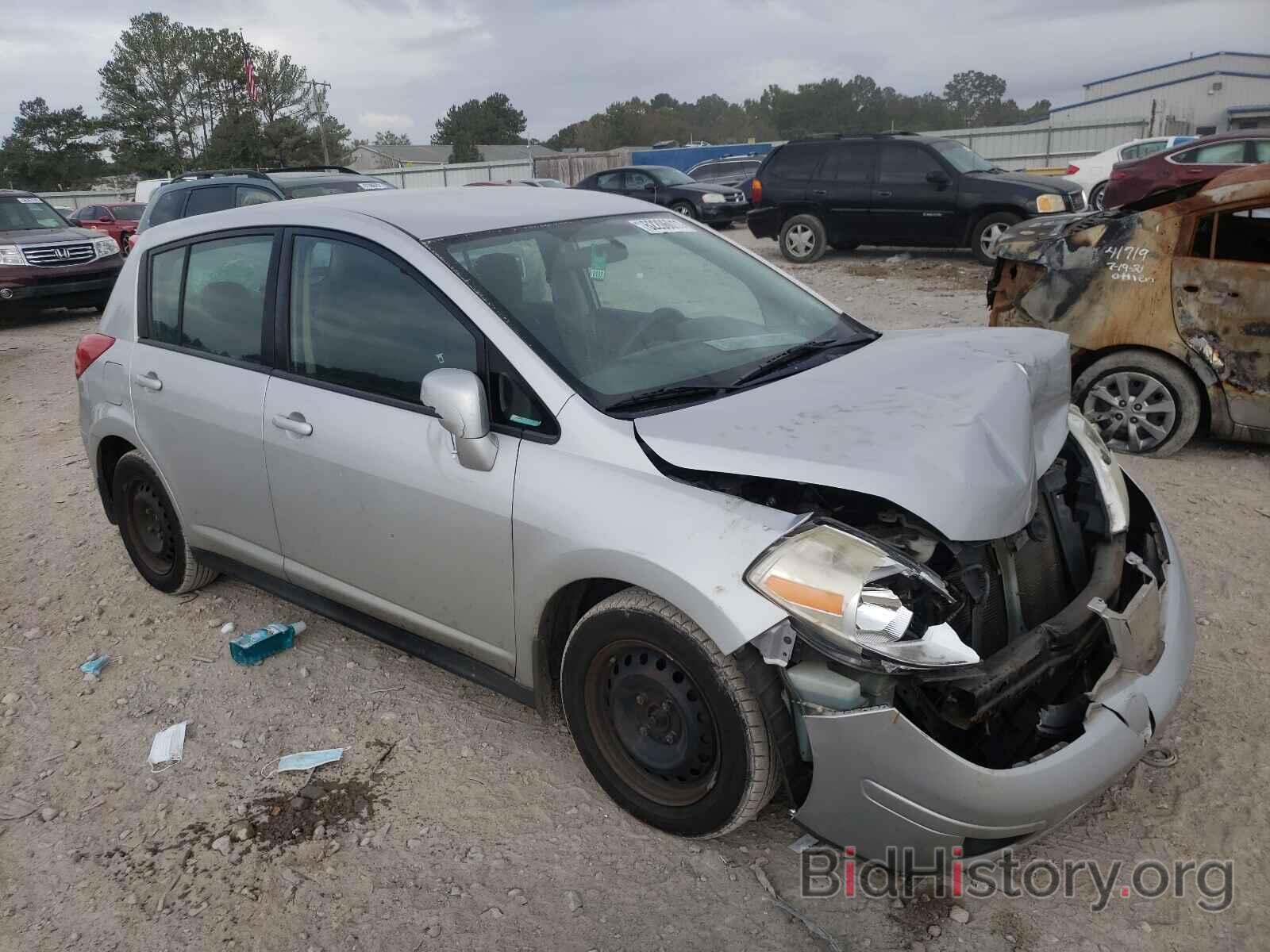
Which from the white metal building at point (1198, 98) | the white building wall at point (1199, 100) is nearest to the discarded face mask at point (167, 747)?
the white metal building at point (1198, 98)

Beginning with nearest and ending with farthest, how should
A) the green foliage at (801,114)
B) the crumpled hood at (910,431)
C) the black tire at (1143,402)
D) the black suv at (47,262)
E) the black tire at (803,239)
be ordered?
the crumpled hood at (910,431) < the black tire at (1143,402) < the black suv at (47,262) < the black tire at (803,239) < the green foliage at (801,114)

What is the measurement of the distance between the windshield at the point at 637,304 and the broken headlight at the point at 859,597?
0.76m

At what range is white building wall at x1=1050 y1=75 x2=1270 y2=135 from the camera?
4481cm

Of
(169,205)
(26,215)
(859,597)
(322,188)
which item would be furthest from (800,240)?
(859,597)

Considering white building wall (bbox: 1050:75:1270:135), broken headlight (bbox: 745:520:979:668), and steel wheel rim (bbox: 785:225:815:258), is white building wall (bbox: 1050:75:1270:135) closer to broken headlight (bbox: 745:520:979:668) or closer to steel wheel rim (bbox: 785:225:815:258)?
steel wheel rim (bbox: 785:225:815:258)

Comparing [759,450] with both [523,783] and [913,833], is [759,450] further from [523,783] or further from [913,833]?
[523,783]

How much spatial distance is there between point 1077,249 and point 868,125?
9321 cm

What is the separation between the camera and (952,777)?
227 cm

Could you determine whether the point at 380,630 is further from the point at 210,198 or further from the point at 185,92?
the point at 185,92

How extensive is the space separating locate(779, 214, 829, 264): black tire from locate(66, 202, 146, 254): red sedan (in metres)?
13.1

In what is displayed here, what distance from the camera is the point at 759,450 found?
2527 millimetres

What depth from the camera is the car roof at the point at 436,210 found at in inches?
134

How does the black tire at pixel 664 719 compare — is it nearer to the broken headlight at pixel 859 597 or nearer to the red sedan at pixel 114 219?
the broken headlight at pixel 859 597

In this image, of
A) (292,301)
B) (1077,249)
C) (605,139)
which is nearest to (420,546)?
(292,301)
